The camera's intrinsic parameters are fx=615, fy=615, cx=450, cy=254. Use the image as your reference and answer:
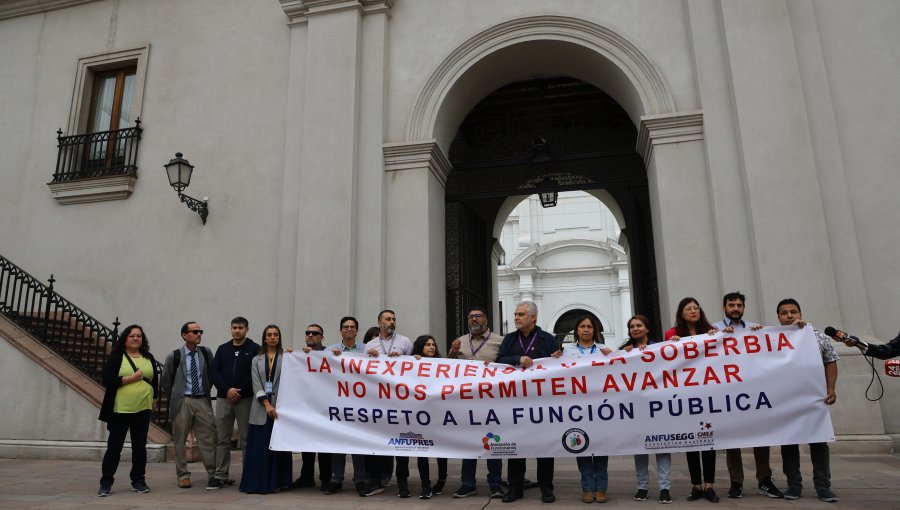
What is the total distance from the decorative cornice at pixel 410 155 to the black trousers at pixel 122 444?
520 centimetres

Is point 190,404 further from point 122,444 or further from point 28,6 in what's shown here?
point 28,6

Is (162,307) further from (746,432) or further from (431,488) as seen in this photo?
(746,432)

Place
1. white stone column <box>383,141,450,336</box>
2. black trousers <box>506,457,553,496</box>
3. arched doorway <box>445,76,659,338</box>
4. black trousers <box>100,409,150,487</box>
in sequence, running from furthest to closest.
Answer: arched doorway <box>445,76,659,338</box> < white stone column <box>383,141,450,336</box> < black trousers <box>100,409,150,487</box> < black trousers <box>506,457,553,496</box>

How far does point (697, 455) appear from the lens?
528 cm

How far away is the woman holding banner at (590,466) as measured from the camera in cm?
514

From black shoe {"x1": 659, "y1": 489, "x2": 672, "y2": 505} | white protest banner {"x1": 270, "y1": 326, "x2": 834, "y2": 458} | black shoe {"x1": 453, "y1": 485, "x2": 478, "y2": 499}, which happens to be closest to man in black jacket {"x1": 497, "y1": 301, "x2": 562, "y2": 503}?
white protest banner {"x1": 270, "y1": 326, "x2": 834, "y2": 458}

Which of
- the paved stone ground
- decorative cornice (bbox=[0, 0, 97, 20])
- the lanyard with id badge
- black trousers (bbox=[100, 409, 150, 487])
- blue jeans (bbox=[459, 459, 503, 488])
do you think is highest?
decorative cornice (bbox=[0, 0, 97, 20])

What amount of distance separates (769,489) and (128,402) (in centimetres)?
599

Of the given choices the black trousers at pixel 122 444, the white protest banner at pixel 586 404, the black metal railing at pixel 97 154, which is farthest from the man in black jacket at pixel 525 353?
the black metal railing at pixel 97 154

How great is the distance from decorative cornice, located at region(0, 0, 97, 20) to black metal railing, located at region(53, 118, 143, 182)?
287 centimetres

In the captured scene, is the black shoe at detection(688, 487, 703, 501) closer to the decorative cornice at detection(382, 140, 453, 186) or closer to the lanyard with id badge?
the lanyard with id badge

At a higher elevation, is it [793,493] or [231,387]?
[231,387]

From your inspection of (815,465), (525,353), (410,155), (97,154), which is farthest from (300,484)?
(97,154)

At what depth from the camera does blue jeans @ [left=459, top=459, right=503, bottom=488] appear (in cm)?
545
